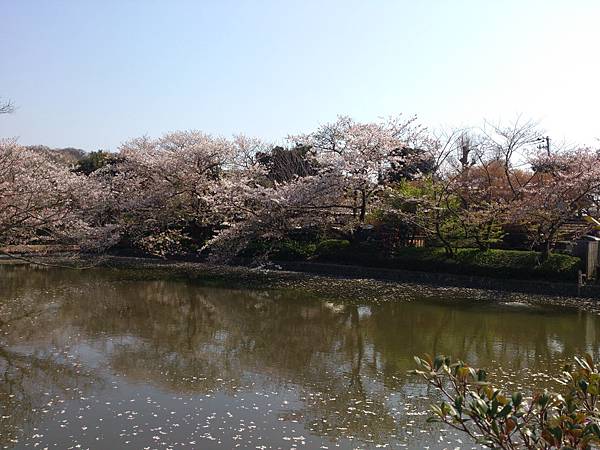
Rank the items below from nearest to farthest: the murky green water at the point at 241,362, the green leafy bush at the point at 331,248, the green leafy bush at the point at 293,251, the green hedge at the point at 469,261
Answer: the murky green water at the point at 241,362, the green hedge at the point at 469,261, the green leafy bush at the point at 331,248, the green leafy bush at the point at 293,251

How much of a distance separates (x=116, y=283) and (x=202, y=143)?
8544mm

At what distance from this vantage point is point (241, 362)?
822cm

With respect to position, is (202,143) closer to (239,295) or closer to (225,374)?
(239,295)

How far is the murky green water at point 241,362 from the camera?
551 cm

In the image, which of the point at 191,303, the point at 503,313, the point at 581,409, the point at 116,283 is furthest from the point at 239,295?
the point at 581,409

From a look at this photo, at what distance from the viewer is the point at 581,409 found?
246cm

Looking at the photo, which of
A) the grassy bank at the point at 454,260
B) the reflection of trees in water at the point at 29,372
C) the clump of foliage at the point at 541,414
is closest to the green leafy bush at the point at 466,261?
the grassy bank at the point at 454,260

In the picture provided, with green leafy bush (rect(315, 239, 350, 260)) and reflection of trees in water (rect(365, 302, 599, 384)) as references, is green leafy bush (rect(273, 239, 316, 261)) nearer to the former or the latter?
green leafy bush (rect(315, 239, 350, 260))

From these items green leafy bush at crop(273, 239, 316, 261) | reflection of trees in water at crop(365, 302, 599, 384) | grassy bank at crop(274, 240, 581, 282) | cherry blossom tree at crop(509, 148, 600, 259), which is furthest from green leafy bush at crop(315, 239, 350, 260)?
reflection of trees in water at crop(365, 302, 599, 384)

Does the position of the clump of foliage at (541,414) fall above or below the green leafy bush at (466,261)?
below

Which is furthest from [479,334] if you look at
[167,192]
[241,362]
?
[167,192]

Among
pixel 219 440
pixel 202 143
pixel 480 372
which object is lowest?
pixel 219 440

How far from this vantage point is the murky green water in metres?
5.51

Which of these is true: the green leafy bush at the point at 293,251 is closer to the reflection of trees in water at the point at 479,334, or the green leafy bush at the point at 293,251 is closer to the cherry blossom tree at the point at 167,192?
the cherry blossom tree at the point at 167,192
